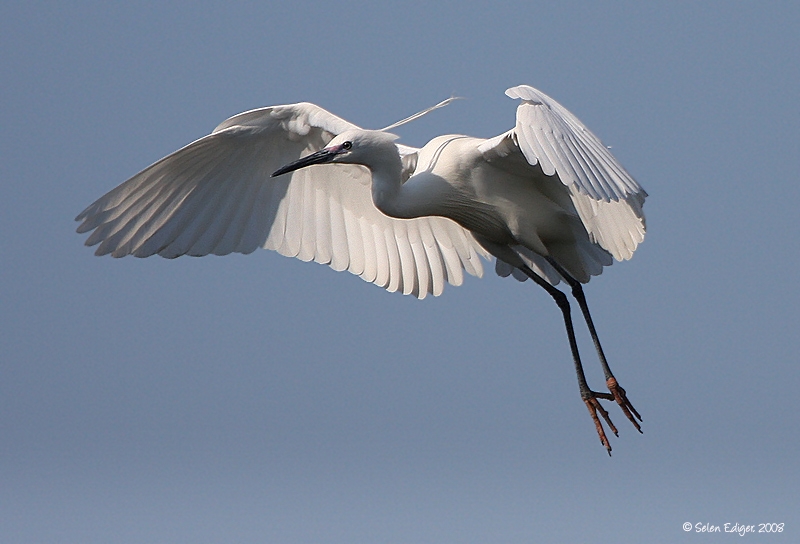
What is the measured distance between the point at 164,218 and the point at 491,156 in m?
2.21

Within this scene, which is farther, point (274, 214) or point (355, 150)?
point (274, 214)

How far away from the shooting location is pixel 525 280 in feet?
26.4

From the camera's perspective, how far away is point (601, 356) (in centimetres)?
717

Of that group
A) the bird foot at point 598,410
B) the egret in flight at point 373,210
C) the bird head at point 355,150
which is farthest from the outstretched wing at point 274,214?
the bird foot at point 598,410

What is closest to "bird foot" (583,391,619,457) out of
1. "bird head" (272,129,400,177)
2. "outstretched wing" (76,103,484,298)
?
"outstretched wing" (76,103,484,298)

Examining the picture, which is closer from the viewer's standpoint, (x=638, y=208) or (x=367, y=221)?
(x=638, y=208)

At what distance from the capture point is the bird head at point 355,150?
21.0 ft

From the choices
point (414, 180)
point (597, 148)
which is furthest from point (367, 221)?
point (597, 148)

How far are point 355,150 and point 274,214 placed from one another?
1297 millimetres

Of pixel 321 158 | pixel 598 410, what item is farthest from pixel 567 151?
pixel 598 410

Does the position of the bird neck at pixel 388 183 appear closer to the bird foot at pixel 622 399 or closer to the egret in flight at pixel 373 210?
the egret in flight at pixel 373 210

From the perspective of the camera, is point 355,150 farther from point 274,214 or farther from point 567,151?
point 567,151

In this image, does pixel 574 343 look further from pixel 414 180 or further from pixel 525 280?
pixel 414 180

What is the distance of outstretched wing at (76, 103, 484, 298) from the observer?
6.97m
